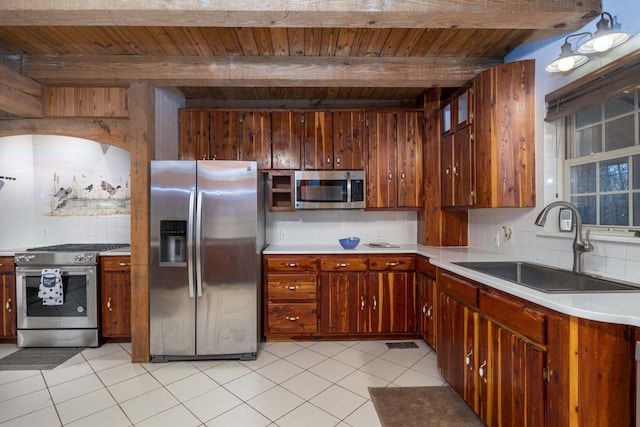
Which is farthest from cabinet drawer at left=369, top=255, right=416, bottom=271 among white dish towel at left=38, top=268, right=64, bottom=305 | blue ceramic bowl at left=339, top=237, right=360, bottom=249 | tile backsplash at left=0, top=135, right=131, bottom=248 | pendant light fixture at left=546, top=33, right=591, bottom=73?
white dish towel at left=38, top=268, right=64, bottom=305

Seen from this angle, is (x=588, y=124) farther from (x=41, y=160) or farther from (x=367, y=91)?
(x=41, y=160)

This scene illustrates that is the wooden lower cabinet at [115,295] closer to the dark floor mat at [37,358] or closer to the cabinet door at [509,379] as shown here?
the dark floor mat at [37,358]

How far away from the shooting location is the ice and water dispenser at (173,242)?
263 centimetres

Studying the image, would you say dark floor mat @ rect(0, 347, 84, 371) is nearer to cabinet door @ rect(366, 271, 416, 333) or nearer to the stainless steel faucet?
cabinet door @ rect(366, 271, 416, 333)

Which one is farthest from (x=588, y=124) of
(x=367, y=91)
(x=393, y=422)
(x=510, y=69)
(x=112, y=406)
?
(x=112, y=406)

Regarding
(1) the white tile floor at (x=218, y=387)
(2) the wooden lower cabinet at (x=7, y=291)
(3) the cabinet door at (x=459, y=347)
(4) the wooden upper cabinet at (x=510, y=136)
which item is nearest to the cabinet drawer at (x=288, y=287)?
(1) the white tile floor at (x=218, y=387)

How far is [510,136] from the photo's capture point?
90.3 inches

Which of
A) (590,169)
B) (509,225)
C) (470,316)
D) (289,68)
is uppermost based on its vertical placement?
(289,68)

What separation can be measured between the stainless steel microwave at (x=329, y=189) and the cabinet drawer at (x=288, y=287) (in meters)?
0.77

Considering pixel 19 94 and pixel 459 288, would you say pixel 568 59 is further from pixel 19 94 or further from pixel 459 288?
pixel 19 94

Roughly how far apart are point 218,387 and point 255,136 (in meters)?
2.38

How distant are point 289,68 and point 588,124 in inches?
88.1

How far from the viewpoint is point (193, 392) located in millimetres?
2168

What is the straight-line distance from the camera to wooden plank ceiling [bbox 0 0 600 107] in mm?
1739
